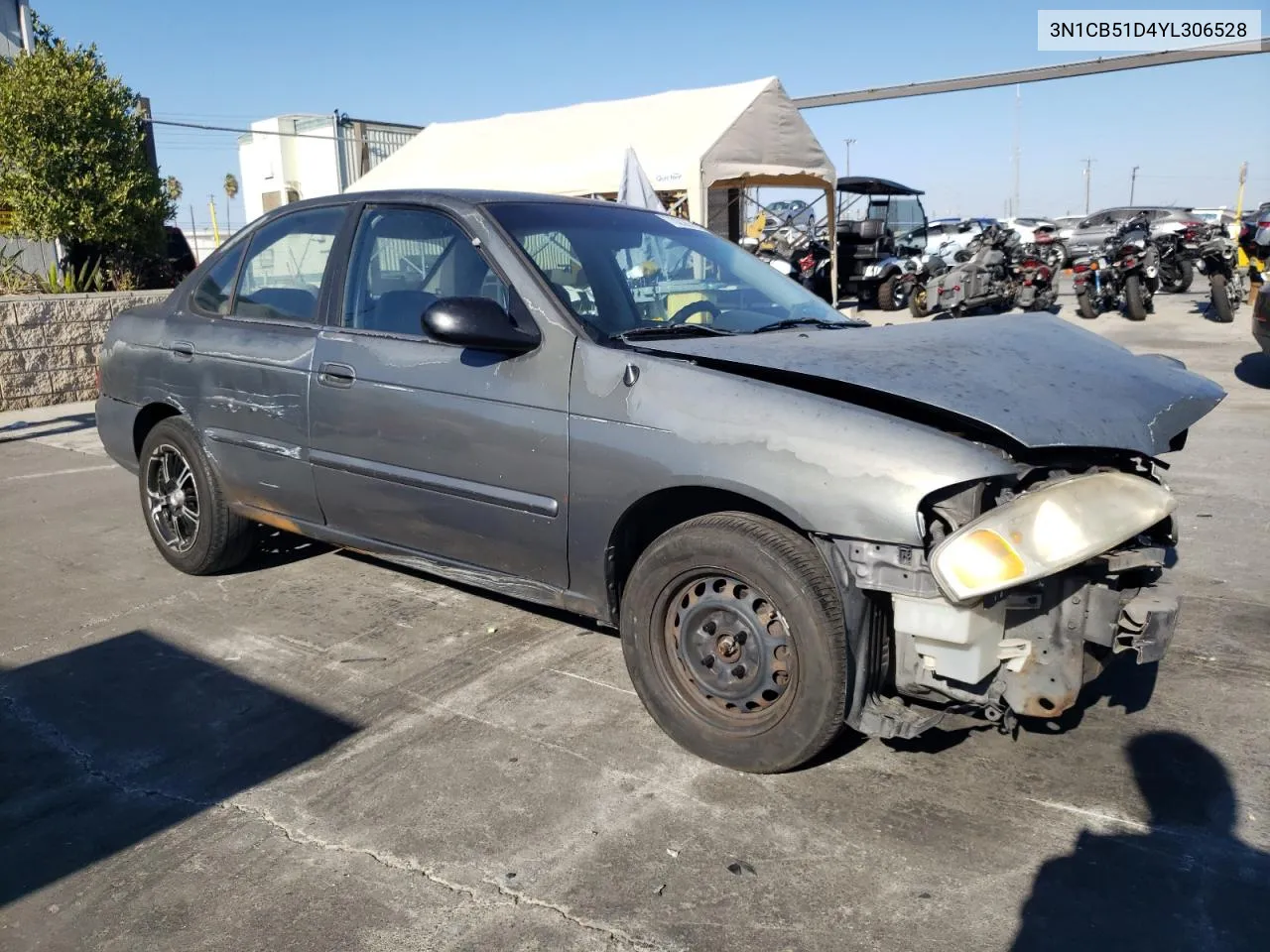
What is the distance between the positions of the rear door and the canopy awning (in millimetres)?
8556

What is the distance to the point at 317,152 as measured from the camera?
23.5m

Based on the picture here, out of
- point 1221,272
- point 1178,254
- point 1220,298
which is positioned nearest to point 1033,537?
point 1220,298

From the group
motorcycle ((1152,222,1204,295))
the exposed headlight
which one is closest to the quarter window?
the exposed headlight

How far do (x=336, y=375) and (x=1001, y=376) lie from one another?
2.45 metres

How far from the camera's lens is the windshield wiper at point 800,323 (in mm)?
3643

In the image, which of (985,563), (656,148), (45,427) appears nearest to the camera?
(985,563)

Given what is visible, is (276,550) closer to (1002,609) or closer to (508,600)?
(508,600)

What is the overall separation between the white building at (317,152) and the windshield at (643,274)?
752 inches

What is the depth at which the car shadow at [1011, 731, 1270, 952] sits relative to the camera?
2244mm

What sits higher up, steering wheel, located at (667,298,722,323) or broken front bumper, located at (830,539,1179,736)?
steering wheel, located at (667,298,722,323)

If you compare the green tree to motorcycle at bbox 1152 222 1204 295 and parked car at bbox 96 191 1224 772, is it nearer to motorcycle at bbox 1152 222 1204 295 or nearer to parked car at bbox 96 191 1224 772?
parked car at bbox 96 191 1224 772

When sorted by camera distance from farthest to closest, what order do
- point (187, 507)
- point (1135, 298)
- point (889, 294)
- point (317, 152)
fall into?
point (317, 152), point (889, 294), point (1135, 298), point (187, 507)

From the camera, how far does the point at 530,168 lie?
1508cm

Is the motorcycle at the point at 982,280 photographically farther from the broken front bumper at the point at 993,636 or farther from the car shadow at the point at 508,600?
the broken front bumper at the point at 993,636
